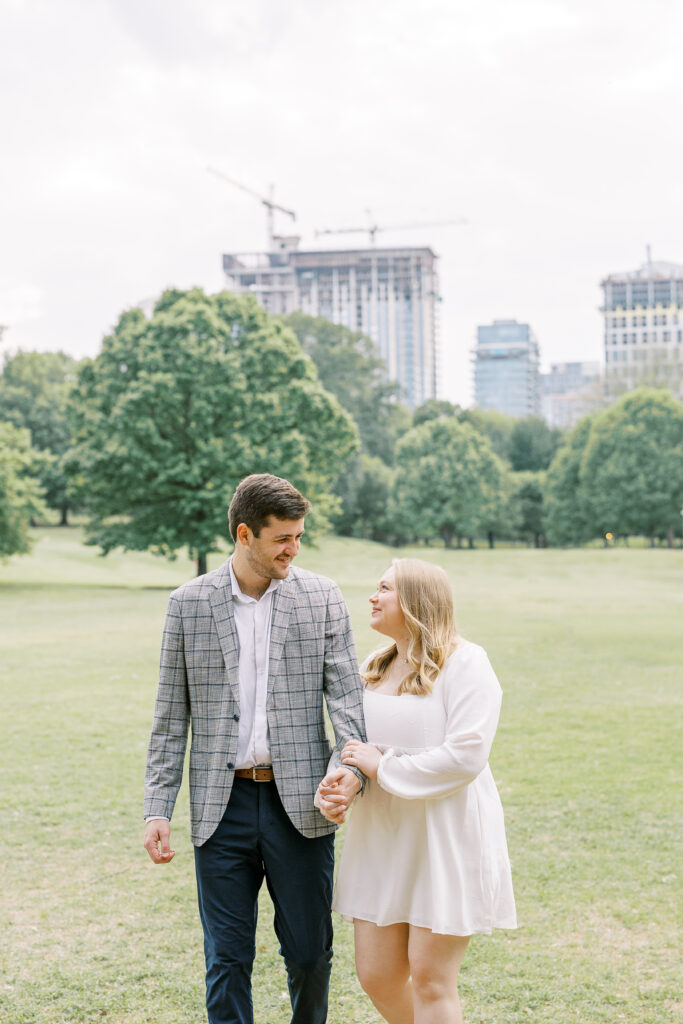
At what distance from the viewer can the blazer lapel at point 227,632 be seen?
377 centimetres

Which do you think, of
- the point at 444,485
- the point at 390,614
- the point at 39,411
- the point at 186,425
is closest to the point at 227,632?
the point at 390,614

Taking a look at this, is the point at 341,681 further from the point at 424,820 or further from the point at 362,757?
the point at 424,820

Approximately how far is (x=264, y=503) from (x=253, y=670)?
635 mm

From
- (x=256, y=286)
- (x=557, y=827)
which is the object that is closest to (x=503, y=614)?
(x=557, y=827)

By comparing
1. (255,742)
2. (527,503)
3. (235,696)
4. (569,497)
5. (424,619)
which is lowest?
(527,503)

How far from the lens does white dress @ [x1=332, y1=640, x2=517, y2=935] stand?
3.59 meters

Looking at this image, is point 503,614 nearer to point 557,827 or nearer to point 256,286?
point 557,827

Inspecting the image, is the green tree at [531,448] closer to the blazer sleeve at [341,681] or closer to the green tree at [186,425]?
the green tree at [186,425]

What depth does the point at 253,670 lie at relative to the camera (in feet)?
12.6

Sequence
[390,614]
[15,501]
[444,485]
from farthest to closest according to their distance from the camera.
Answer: [444,485] < [15,501] < [390,614]

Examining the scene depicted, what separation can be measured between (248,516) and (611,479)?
5923 centimetres

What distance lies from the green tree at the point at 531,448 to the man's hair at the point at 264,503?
79.9 metres

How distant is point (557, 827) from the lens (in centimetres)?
804

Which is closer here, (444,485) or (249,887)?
(249,887)
